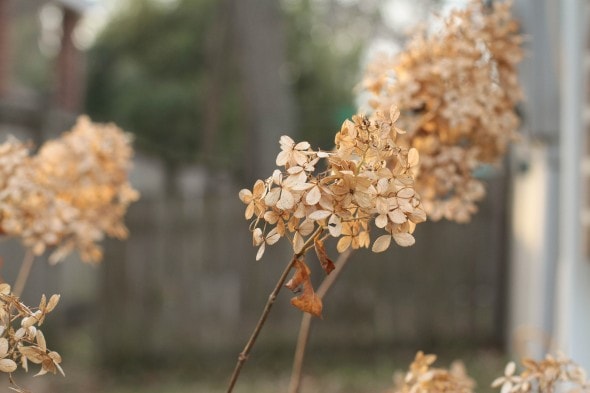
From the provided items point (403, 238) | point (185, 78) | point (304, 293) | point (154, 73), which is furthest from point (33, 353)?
point (185, 78)

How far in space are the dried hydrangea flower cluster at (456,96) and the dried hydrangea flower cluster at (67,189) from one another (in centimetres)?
49

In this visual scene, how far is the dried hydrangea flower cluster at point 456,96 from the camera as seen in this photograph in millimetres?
1300

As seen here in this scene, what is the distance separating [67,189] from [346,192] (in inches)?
33.4

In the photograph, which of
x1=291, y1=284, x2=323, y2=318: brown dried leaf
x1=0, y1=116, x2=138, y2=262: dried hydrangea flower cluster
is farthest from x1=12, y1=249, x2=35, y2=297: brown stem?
x1=291, y1=284, x2=323, y2=318: brown dried leaf

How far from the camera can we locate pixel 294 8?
1808 cm

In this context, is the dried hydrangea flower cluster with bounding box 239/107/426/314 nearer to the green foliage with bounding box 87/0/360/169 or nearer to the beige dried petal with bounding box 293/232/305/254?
the beige dried petal with bounding box 293/232/305/254

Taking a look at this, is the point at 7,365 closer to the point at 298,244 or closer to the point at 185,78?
the point at 298,244

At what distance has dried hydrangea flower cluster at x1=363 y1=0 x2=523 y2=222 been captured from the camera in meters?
1.30

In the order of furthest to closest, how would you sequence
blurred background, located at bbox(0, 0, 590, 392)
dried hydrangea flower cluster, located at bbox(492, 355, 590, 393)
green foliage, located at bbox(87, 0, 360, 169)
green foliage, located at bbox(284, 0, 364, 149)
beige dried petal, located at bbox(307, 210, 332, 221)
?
1. green foliage, located at bbox(87, 0, 360, 169)
2. green foliage, located at bbox(284, 0, 364, 149)
3. blurred background, located at bbox(0, 0, 590, 392)
4. dried hydrangea flower cluster, located at bbox(492, 355, 590, 393)
5. beige dried petal, located at bbox(307, 210, 332, 221)

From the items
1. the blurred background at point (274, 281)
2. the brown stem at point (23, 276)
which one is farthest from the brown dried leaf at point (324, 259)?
the blurred background at point (274, 281)

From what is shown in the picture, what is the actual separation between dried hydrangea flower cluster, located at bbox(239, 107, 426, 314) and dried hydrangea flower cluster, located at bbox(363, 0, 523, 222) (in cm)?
48

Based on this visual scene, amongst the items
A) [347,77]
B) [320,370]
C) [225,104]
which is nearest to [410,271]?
[320,370]

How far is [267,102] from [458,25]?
5.66m

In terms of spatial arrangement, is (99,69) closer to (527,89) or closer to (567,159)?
(527,89)
